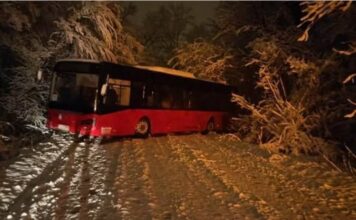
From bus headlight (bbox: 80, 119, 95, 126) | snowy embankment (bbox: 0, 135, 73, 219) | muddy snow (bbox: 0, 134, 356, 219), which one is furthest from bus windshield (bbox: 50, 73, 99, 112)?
muddy snow (bbox: 0, 134, 356, 219)

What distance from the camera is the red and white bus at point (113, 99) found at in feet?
51.2

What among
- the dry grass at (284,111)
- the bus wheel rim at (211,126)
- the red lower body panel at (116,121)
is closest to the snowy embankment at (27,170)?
the red lower body panel at (116,121)

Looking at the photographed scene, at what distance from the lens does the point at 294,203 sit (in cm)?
876

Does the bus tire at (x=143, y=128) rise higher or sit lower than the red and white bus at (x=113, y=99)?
lower

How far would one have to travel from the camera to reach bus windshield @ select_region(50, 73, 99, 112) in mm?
15656

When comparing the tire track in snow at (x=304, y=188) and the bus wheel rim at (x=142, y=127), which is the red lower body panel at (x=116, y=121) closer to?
the bus wheel rim at (x=142, y=127)

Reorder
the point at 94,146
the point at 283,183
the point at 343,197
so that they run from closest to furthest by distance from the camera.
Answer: the point at 343,197
the point at 283,183
the point at 94,146

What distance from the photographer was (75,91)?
16.2m

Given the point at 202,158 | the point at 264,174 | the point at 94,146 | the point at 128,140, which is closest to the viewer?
the point at 264,174

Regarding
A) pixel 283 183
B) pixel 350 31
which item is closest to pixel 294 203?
pixel 283 183

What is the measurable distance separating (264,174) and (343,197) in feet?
8.26

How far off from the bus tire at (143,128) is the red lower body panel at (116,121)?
0.52ft

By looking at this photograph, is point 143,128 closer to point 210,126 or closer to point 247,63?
point 247,63

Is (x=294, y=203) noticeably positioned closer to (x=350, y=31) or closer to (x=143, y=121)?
(x=350, y=31)
